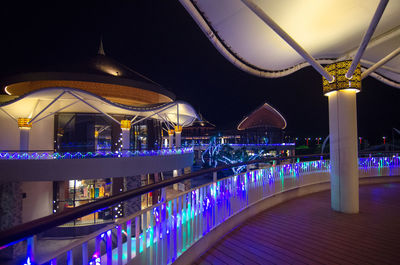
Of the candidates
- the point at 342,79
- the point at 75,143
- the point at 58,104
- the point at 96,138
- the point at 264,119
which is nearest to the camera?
the point at 342,79

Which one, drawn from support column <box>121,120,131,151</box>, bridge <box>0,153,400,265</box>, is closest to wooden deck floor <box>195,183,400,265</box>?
bridge <box>0,153,400,265</box>

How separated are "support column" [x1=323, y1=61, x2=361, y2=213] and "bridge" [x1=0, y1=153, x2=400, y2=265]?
2.90 ft

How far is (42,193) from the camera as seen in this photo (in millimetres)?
13812

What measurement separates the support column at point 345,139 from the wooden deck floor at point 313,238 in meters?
0.32

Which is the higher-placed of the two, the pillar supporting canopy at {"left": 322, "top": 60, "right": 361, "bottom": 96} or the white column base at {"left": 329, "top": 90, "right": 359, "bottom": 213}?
the pillar supporting canopy at {"left": 322, "top": 60, "right": 361, "bottom": 96}

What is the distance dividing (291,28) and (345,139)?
8.13 feet

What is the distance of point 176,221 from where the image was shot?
2412mm

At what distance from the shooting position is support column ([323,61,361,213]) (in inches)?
180

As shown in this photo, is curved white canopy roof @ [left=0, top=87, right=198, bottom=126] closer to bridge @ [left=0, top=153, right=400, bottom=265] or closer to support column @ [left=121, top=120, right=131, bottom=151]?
support column @ [left=121, top=120, right=131, bottom=151]

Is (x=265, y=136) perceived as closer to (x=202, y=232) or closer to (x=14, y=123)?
(x=14, y=123)

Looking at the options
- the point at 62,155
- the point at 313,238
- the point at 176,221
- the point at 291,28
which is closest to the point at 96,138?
the point at 62,155

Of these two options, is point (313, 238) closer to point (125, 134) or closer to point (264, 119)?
point (125, 134)

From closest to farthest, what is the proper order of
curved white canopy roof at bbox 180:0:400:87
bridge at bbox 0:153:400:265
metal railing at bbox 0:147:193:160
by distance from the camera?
1. bridge at bbox 0:153:400:265
2. curved white canopy roof at bbox 180:0:400:87
3. metal railing at bbox 0:147:193:160

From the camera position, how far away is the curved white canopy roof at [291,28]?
12.2 ft
